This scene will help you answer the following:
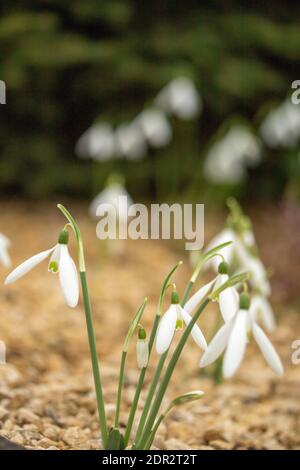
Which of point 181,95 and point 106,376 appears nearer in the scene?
point 106,376

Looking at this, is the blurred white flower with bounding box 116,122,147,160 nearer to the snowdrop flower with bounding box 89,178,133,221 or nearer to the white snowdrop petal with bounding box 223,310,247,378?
the snowdrop flower with bounding box 89,178,133,221

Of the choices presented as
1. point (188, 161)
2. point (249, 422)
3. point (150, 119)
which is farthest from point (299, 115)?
point (249, 422)

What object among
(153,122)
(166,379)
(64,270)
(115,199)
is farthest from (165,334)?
(153,122)

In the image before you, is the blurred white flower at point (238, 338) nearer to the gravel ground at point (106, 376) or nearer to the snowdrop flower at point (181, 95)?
the gravel ground at point (106, 376)

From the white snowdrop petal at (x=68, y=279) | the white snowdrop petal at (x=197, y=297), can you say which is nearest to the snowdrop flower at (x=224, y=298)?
the white snowdrop petal at (x=197, y=297)

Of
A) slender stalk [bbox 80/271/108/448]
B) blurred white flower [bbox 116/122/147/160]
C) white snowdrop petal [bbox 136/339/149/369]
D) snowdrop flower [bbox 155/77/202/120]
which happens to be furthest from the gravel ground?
snowdrop flower [bbox 155/77/202/120]

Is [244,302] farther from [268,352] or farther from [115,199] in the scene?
[115,199]

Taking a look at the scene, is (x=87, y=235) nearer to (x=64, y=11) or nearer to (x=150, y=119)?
(x=150, y=119)
